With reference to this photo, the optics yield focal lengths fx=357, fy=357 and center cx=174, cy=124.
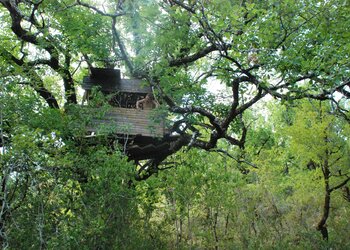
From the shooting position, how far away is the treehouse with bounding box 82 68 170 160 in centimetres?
1056

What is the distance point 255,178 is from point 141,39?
6901 mm

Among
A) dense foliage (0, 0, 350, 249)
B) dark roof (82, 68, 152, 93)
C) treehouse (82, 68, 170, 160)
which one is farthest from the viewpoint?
dark roof (82, 68, 152, 93)

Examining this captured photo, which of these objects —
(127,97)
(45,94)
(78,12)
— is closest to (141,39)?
(78,12)

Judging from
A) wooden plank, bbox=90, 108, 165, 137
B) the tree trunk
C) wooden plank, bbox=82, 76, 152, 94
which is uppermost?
wooden plank, bbox=82, 76, 152, 94

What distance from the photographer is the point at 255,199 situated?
40.0 ft

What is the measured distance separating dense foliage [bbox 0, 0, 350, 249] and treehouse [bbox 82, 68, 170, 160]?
0.49m

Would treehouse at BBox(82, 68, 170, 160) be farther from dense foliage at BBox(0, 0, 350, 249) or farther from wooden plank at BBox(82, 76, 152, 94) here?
dense foliage at BBox(0, 0, 350, 249)

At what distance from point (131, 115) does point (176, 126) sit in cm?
143

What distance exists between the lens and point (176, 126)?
11.1 metres

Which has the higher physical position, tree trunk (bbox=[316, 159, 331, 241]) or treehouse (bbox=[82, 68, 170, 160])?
treehouse (bbox=[82, 68, 170, 160])

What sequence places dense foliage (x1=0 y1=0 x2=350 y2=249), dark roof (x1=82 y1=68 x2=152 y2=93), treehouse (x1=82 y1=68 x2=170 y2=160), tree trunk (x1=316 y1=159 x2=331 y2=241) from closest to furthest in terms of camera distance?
dense foliage (x1=0 y1=0 x2=350 y2=249), treehouse (x1=82 y1=68 x2=170 y2=160), dark roof (x1=82 y1=68 x2=152 y2=93), tree trunk (x1=316 y1=159 x2=331 y2=241)

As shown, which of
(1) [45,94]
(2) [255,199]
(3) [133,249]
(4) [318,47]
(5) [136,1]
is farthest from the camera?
(2) [255,199]

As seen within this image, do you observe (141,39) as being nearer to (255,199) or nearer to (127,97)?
(127,97)

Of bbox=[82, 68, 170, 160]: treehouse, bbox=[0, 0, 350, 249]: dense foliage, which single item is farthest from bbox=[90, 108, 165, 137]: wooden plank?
bbox=[0, 0, 350, 249]: dense foliage
